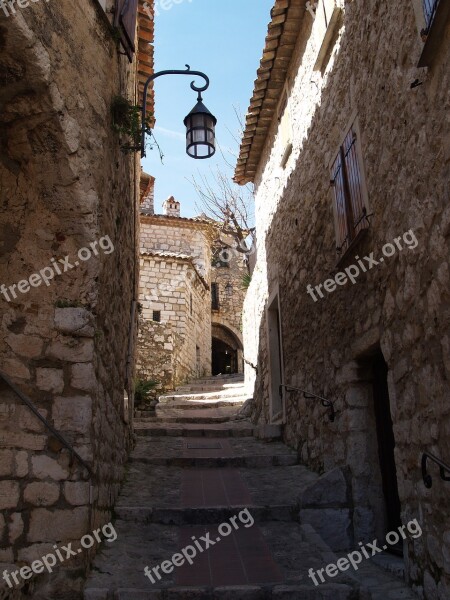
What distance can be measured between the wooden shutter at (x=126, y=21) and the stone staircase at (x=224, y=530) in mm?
4237

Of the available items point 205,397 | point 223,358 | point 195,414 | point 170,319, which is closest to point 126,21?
point 195,414

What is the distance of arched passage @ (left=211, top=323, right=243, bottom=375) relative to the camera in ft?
84.7

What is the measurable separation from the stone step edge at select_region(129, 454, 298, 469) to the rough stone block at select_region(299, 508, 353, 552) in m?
1.69

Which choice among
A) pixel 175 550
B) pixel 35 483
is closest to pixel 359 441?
pixel 175 550

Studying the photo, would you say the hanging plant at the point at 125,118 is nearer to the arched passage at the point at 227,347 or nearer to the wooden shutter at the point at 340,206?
the wooden shutter at the point at 340,206

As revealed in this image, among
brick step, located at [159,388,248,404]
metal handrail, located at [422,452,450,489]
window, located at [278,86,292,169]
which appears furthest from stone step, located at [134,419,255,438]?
metal handrail, located at [422,452,450,489]

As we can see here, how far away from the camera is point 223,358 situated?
27.3 meters

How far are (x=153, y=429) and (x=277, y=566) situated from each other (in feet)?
13.4

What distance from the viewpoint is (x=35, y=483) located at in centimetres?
359

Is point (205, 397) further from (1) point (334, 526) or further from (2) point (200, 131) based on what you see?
(1) point (334, 526)

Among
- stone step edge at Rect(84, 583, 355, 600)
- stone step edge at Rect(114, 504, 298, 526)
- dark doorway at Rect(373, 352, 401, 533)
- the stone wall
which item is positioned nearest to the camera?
stone step edge at Rect(84, 583, 355, 600)

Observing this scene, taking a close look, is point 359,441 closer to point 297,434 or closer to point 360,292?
point 360,292

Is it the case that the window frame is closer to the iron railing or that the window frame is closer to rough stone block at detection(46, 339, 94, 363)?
the iron railing

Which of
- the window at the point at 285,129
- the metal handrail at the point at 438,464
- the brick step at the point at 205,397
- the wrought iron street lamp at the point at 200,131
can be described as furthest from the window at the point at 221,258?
the metal handrail at the point at 438,464
